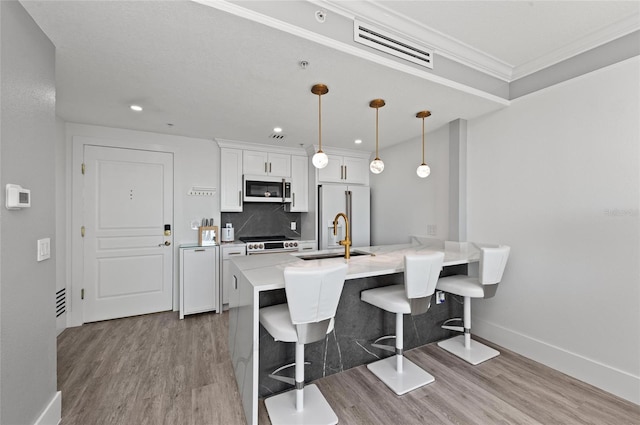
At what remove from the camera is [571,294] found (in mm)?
2266

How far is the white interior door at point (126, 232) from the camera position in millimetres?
3338

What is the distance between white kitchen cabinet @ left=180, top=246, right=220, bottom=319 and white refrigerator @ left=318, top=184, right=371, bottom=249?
64.7 inches

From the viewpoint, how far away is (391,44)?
76.6 inches

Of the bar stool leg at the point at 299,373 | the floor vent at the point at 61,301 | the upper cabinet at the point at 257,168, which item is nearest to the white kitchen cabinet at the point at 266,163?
the upper cabinet at the point at 257,168

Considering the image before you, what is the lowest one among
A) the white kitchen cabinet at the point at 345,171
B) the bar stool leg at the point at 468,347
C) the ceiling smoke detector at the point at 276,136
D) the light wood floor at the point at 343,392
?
the light wood floor at the point at 343,392

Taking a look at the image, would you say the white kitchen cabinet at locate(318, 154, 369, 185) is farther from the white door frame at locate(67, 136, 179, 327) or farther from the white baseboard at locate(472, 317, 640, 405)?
the white door frame at locate(67, 136, 179, 327)

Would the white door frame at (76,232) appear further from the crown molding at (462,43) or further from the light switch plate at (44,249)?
the crown molding at (462,43)

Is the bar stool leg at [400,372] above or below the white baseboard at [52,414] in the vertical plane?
below

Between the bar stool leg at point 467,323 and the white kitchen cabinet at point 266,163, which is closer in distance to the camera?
the bar stool leg at point 467,323

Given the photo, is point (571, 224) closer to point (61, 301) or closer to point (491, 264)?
point (491, 264)

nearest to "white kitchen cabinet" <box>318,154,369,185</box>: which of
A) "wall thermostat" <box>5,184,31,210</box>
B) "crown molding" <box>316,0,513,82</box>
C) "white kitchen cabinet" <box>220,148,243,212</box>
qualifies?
"white kitchen cabinet" <box>220,148,243,212</box>

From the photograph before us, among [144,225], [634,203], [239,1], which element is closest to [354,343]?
[634,203]

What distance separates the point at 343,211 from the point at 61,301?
12.3ft

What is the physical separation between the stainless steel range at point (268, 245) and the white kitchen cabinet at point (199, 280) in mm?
482
